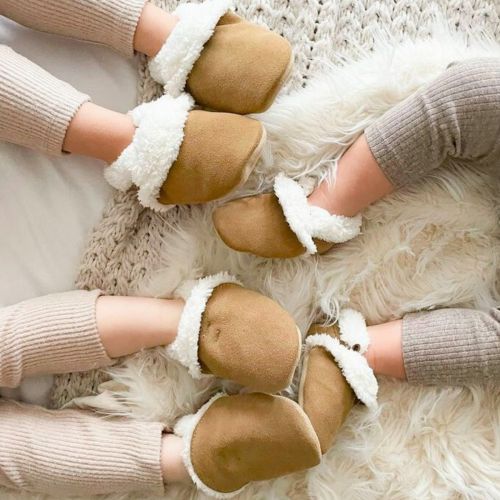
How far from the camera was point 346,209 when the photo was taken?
1015mm

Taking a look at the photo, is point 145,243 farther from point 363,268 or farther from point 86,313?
point 363,268

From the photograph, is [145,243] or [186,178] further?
[145,243]

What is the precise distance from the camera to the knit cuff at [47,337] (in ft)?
3.25

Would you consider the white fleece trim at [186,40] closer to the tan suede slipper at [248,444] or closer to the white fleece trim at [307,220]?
the white fleece trim at [307,220]

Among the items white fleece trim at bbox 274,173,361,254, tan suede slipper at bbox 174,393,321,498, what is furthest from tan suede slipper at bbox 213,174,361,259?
tan suede slipper at bbox 174,393,321,498

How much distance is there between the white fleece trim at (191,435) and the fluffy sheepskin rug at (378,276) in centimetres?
2

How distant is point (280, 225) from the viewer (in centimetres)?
100

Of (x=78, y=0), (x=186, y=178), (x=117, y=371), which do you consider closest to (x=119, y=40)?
(x=78, y=0)

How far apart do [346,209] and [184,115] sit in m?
0.26

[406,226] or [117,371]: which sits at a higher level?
[406,226]

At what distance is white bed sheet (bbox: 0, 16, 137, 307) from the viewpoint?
105cm

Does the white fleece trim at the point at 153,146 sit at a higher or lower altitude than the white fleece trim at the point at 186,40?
lower

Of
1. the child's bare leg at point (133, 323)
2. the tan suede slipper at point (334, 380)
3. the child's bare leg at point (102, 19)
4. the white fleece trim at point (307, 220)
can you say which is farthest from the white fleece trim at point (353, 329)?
the child's bare leg at point (102, 19)

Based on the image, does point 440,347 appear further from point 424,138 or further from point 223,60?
point 223,60
